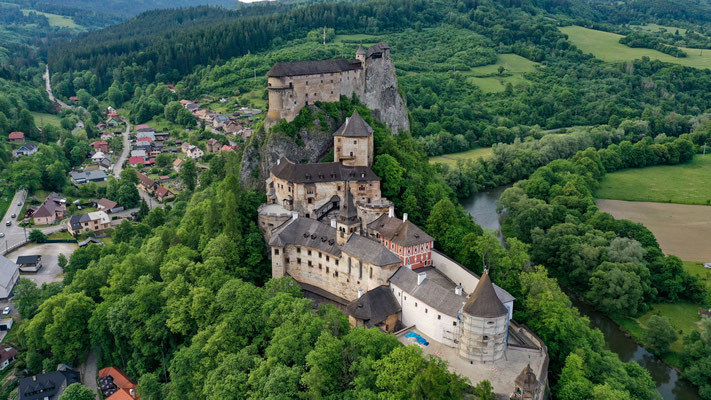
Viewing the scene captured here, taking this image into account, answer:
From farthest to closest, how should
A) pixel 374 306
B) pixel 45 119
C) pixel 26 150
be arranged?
pixel 45 119 → pixel 26 150 → pixel 374 306

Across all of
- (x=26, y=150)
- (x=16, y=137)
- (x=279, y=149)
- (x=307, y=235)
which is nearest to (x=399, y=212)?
(x=307, y=235)

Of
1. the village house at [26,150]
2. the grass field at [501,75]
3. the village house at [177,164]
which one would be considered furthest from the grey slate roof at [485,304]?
the grass field at [501,75]

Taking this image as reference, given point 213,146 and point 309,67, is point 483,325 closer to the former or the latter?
point 309,67

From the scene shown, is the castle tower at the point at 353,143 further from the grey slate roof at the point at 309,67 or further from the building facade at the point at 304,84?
the grey slate roof at the point at 309,67

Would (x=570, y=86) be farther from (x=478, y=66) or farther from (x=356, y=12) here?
(x=356, y=12)

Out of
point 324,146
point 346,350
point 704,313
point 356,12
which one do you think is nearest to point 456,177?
point 324,146
